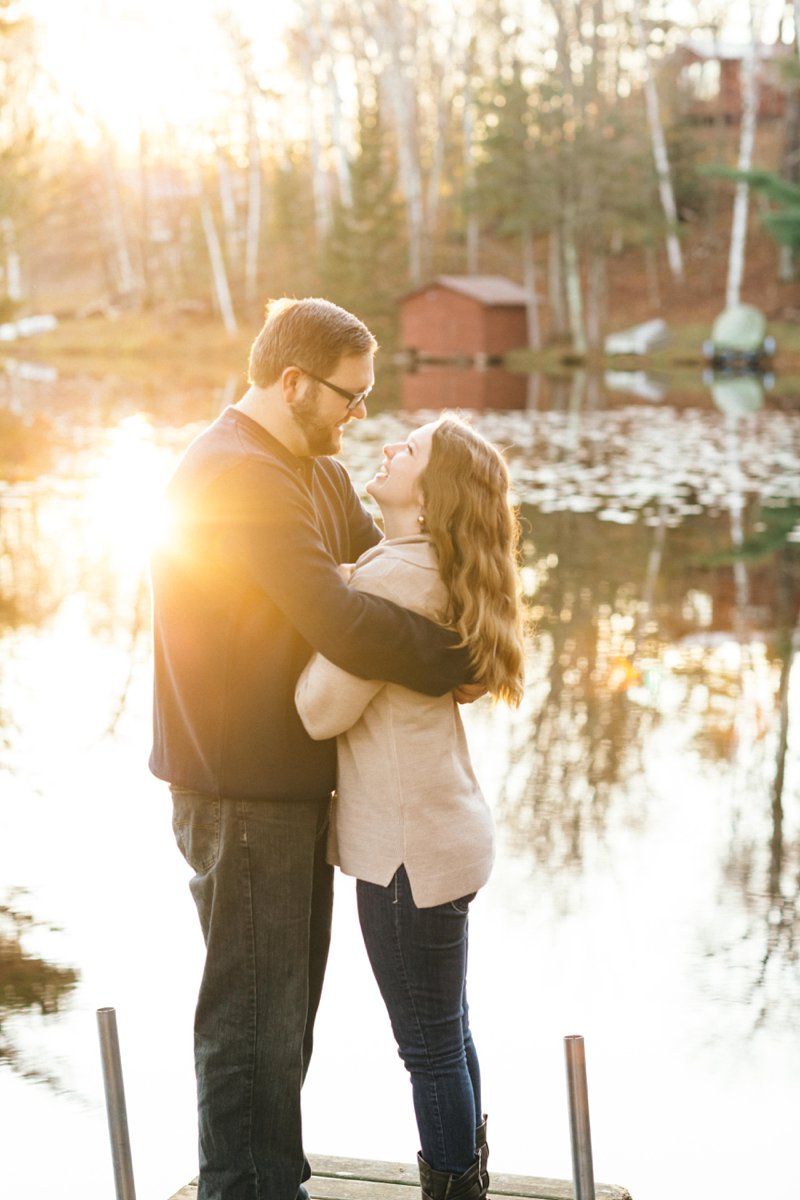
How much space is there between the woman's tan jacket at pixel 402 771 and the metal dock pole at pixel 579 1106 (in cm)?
36

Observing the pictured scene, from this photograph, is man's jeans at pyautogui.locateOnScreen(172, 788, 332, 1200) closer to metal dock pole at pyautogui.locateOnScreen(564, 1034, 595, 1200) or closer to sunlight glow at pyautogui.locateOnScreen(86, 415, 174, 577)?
metal dock pole at pyautogui.locateOnScreen(564, 1034, 595, 1200)

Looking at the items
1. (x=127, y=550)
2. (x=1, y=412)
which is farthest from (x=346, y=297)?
(x=127, y=550)

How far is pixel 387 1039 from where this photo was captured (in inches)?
189

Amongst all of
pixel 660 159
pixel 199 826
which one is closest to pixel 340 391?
pixel 199 826

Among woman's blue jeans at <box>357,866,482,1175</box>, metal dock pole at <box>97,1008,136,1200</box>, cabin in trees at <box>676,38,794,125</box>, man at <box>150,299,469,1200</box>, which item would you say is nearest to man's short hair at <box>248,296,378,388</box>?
man at <box>150,299,469,1200</box>

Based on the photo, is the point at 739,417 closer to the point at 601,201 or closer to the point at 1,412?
the point at 1,412

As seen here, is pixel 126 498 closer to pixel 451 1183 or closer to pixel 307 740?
pixel 307 740

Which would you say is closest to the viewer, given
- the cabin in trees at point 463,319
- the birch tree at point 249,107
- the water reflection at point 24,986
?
the water reflection at point 24,986

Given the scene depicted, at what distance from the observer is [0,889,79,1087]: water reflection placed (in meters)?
4.58

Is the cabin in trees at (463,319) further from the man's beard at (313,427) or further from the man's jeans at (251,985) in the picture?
the man's jeans at (251,985)

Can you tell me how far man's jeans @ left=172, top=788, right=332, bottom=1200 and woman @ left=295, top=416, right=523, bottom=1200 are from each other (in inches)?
5.3

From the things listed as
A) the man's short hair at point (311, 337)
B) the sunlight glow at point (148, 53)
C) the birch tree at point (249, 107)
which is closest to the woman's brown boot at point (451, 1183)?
the man's short hair at point (311, 337)

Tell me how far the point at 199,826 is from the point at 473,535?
0.79 meters

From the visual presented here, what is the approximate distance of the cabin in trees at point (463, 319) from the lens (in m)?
48.6
